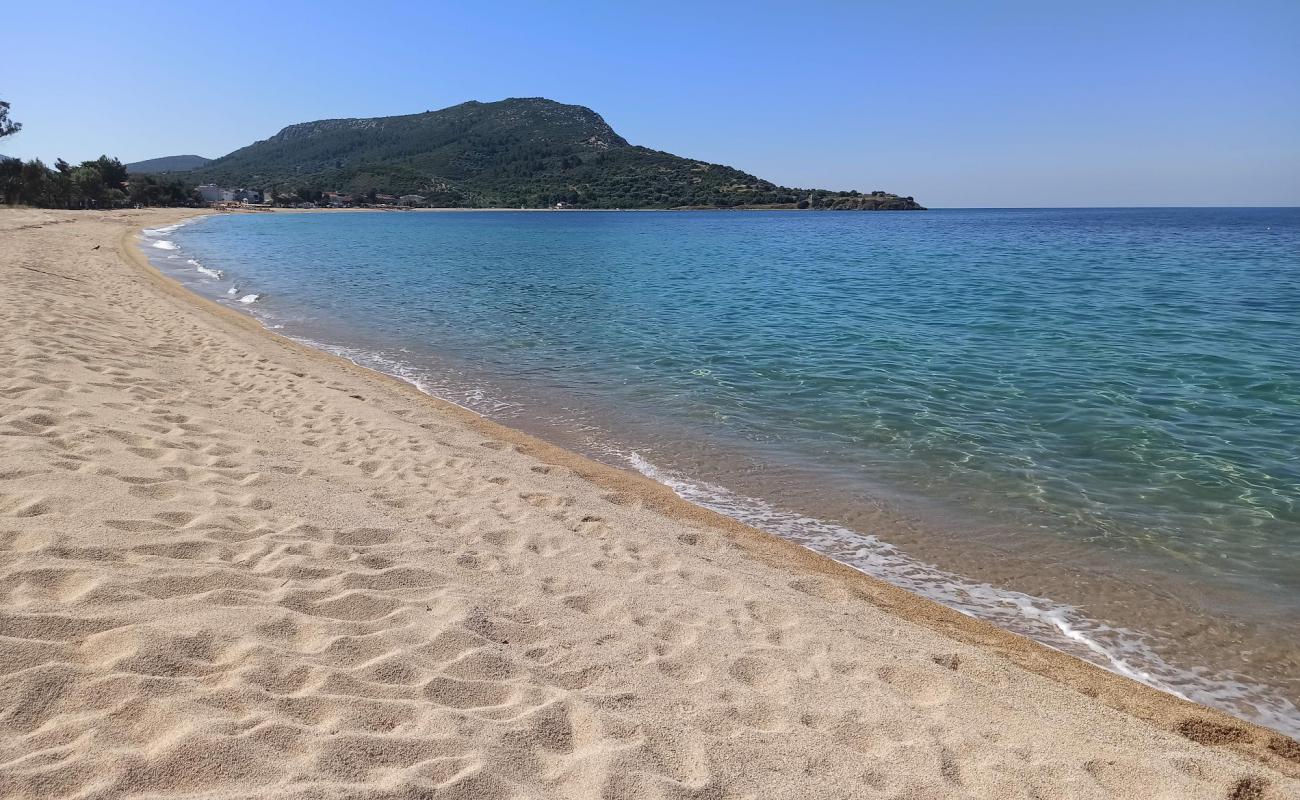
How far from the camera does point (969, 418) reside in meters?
10.2

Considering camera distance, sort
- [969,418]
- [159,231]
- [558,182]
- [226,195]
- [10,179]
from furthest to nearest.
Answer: [558,182], [226,195], [10,179], [159,231], [969,418]

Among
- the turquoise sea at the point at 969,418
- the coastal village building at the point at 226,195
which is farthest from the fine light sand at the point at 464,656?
the coastal village building at the point at 226,195

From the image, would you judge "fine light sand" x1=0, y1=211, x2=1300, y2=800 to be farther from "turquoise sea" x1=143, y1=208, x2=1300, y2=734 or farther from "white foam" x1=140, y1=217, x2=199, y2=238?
"white foam" x1=140, y1=217, x2=199, y2=238

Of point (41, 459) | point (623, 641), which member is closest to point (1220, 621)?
point (623, 641)

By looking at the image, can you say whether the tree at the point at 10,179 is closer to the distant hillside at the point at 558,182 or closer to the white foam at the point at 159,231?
the white foam at the point at 159,231

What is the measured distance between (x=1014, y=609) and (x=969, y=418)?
5203 millimetres

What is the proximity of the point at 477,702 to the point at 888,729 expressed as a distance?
1.99 m

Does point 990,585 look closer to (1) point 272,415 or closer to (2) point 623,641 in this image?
(2) point 623,641

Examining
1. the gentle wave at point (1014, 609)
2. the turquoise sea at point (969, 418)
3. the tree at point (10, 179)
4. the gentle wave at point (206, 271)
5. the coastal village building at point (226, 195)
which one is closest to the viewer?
the gentle wave at point (1014, 609)

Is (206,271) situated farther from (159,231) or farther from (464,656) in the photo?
(464,656)

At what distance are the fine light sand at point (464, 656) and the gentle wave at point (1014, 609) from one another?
29 cm

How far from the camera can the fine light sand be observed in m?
2.66

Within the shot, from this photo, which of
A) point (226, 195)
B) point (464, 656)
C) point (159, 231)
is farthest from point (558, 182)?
point (464, 656)

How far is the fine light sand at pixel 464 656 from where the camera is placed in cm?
266
